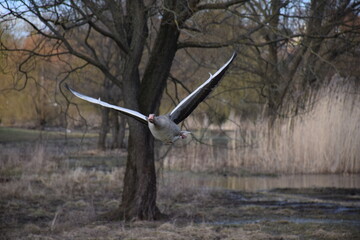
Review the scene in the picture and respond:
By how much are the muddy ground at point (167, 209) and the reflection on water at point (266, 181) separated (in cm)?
56

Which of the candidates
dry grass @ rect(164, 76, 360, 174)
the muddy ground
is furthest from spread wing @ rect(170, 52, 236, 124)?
dry grass @ rect(164, 76, 360, 174)

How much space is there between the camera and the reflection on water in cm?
1247

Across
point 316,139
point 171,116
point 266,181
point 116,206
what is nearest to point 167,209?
point 116,206

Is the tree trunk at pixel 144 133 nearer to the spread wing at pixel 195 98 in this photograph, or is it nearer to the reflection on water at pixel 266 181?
the spread wing at pixel 195 98

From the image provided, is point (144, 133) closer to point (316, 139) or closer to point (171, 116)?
point (171, 116)

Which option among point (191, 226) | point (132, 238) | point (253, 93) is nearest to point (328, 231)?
point (191, 226)

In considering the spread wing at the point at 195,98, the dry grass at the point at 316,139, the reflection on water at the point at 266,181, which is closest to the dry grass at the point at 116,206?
the reflection on water at the point at 266,181

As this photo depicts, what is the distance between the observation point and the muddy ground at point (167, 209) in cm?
733

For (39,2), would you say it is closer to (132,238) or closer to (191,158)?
(132,238)

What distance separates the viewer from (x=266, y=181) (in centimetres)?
1338

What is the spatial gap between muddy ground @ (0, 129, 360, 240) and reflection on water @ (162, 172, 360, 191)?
56 centimetres

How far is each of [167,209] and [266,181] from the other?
4.61 metres

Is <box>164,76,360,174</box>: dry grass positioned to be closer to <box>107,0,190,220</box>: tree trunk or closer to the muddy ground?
the muddy ground

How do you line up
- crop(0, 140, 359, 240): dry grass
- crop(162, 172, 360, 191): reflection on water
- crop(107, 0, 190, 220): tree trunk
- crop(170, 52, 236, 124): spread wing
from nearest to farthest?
crop(170, 52, 236, 124): spread wing → crop(0, 140, 359, 240): dry grass → crop(107, 0, 190, 220): tree trunk → crop(162, 172, 360, 191): reflection on water
